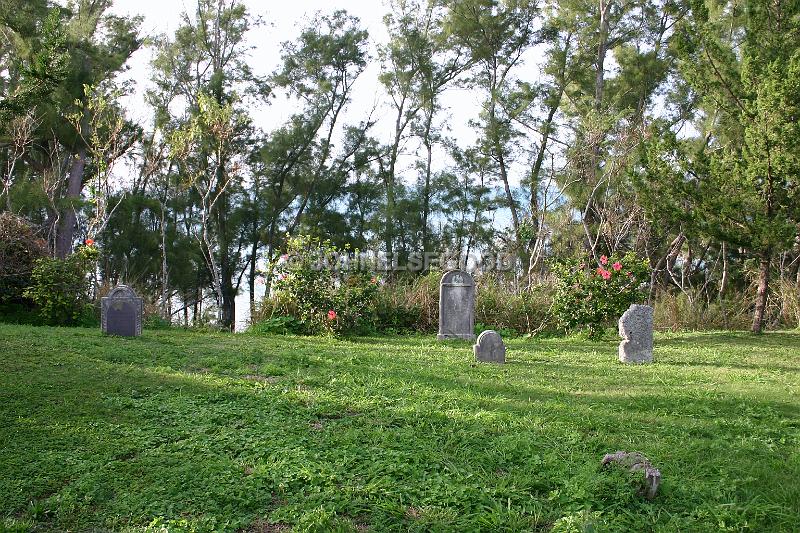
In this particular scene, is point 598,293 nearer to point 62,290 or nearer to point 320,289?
point 320,289

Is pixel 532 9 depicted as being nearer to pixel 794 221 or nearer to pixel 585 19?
pixel 585 19

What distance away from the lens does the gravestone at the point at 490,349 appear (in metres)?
8.22

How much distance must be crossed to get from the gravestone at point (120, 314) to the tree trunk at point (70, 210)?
7.80 metres

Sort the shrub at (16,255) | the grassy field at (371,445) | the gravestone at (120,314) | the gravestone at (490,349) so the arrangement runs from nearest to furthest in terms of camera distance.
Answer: the grassy field at (371,445)
the gravestone at (490,349)
the gravestone at (120,314)
the shrub at (16,255)

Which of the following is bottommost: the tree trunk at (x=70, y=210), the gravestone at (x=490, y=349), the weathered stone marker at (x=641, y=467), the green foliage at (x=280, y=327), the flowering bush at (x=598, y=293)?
the weathered stone marker at (x=641, y=467)

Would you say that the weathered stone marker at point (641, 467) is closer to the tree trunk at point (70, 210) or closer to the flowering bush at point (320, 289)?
the flowering bush at point (320, 289)

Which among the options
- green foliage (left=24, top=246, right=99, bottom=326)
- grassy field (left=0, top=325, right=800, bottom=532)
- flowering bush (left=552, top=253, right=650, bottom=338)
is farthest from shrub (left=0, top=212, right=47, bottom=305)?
flowering bush (left=552, top=253, right=650, bottom=338)

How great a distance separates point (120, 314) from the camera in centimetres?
937

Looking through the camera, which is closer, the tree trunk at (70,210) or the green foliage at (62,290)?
the green foliage at (62,290)

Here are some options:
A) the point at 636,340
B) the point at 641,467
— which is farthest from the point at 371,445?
the point at 636,340

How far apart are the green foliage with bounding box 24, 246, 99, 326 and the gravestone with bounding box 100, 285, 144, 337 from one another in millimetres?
2438

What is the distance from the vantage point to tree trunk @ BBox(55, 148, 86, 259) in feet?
56.4

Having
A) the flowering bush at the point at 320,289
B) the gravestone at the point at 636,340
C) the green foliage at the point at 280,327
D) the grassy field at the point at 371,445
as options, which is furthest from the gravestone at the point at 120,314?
the gravestone at the point at 636,340

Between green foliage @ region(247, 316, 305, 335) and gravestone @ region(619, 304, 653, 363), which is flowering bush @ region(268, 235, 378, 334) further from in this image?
gravestone @ region(619, 304, 653, 363)
